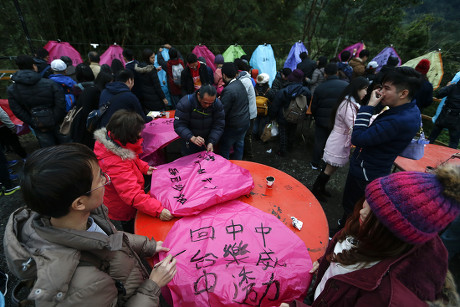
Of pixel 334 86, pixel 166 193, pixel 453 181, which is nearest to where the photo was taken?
pixel 453 181

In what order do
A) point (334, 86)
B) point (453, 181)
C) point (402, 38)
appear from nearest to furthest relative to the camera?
point (453, 181), point (334, 86), point (402, 38)

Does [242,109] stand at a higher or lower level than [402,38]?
lower

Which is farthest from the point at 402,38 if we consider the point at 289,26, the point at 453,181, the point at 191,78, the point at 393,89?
the point at 453,181

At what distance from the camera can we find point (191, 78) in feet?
15.4

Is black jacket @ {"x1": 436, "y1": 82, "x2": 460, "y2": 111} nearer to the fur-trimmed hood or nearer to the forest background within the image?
the fur-trimmed hood

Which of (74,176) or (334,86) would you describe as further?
(334,86)

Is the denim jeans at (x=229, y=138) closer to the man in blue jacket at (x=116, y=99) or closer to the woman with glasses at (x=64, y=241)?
the man in blue jacket at (x=116, y=99)

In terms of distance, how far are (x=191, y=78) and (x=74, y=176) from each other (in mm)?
4198

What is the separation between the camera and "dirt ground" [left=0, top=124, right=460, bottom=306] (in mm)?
3084

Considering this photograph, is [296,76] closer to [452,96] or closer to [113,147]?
[452,96]

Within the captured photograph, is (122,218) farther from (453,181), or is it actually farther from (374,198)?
(453,181)

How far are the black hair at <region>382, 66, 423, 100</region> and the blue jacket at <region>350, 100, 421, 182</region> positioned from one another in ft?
0.47

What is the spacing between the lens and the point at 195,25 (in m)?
8.02

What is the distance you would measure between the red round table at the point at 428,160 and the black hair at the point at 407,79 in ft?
4.27
